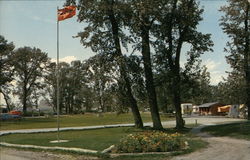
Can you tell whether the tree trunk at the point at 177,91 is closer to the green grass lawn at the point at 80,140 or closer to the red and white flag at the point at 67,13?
the green grass lawn at the point at 80,140

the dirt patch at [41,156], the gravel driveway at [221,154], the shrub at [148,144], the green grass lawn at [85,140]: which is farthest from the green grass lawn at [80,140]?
the gravel driveway at [221,154]

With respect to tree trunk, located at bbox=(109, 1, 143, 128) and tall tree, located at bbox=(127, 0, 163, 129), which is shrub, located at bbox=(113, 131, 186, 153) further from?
tall tree, located at bbox=(127, 0, 163, 129)

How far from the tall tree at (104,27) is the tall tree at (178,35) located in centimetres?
385

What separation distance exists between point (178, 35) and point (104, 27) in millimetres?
7283

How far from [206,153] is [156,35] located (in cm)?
1787

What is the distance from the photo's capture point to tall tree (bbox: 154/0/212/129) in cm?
3108

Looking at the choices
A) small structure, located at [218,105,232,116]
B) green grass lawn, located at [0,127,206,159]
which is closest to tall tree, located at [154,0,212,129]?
green grass lawn, located at [0,127,206,159]

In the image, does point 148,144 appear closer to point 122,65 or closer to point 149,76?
point 122,65

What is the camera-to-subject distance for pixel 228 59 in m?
36.5

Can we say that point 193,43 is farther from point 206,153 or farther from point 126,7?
point 206,153

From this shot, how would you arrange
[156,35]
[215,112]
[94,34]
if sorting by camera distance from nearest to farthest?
1. [94,34]
2. [156,35]
3. [215,112]

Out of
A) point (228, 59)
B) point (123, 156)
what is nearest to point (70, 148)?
point (123, 156)

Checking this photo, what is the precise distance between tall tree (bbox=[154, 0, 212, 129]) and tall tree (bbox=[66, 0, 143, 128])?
3848 mm

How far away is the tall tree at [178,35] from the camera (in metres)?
31.1
